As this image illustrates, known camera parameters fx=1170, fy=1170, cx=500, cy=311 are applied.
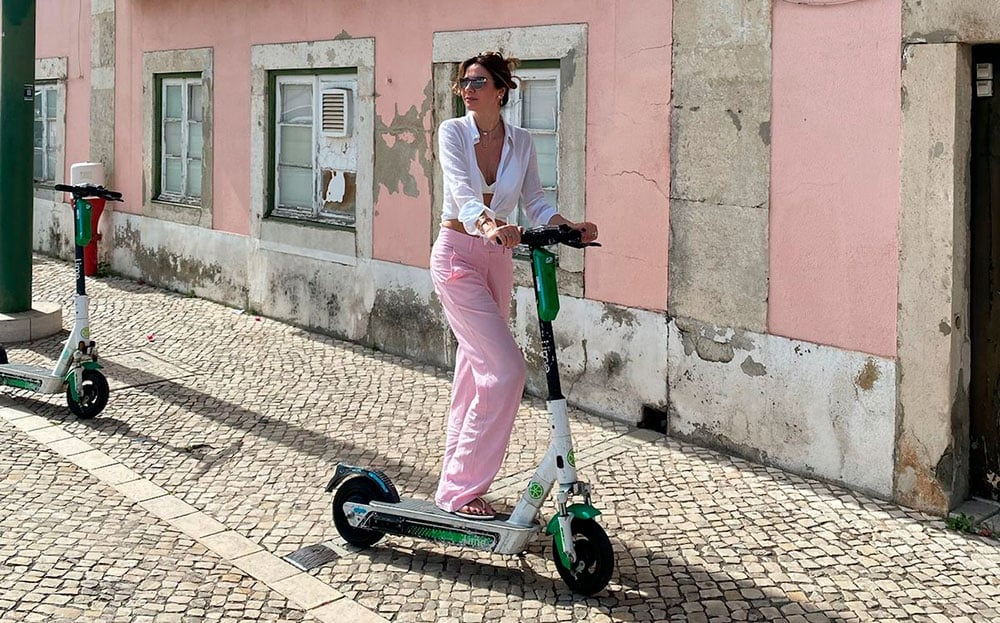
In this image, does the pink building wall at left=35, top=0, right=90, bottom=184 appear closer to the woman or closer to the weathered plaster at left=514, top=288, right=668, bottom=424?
the weathered plaster at left=514, top=288, right=668, bottom=424

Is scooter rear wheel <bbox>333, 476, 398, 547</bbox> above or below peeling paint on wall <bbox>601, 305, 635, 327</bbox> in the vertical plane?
below

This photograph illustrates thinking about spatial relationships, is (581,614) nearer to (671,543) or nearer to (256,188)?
(671,543)

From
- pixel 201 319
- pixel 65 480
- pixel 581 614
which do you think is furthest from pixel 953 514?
pixel 201 319

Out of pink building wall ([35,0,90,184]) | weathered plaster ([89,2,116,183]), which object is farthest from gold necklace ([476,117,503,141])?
pink building wall ([35,0,90,184])

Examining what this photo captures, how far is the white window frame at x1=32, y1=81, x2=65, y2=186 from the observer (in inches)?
534

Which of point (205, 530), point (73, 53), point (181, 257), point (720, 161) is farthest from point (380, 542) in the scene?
point (73, 53)

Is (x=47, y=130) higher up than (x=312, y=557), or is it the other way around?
(x=47, y=130)

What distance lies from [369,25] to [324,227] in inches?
64.6

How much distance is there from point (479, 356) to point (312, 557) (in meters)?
1.07

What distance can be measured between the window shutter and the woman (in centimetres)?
460

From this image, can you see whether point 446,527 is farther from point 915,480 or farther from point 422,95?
point 422,95

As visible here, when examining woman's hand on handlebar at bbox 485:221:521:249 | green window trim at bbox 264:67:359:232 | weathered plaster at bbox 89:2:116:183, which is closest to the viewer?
woman's hand on handlebar at bbox 485:221:521:249

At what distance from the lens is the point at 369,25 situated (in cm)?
879

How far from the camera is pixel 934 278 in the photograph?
5176mm
